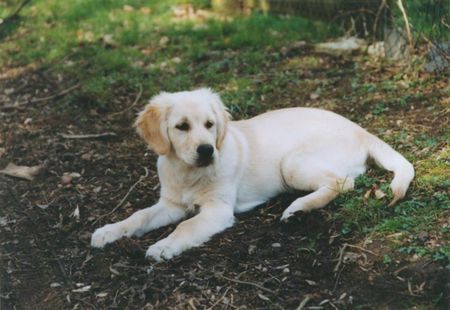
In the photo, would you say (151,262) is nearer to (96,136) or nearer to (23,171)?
(23,171)

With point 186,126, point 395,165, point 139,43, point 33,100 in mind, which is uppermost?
point 186,126

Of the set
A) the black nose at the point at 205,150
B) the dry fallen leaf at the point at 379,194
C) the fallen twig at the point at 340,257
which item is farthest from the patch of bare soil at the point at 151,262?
the black nose at the point at 205,150

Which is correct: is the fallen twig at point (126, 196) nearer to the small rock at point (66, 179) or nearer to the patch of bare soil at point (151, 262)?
the patch of bare soil at point (151, 262)

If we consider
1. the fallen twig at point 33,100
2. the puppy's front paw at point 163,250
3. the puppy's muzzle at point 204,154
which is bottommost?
the fallen twig at point 33,100

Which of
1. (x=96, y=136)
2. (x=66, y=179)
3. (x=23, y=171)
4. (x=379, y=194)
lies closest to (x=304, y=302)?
(x=379, y=194)

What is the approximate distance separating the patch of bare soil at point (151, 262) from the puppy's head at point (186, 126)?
498 mm

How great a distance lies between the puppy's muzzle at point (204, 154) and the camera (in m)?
3.86

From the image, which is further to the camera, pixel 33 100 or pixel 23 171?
pixel 33 100

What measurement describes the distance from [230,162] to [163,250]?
85 cm

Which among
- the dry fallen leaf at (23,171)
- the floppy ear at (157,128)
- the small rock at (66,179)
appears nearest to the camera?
the floppy ear at (157,128)

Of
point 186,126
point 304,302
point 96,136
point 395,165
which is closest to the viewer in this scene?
point 304,302

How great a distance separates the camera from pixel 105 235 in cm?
390

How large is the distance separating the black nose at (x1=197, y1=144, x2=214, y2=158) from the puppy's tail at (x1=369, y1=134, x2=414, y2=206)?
42.1 inches

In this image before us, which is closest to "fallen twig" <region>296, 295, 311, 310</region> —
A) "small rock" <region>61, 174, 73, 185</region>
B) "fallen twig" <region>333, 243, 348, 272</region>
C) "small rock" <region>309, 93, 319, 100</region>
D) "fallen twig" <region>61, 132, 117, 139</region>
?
"fallen twig" <region>333, 243, 348, 272</region>
